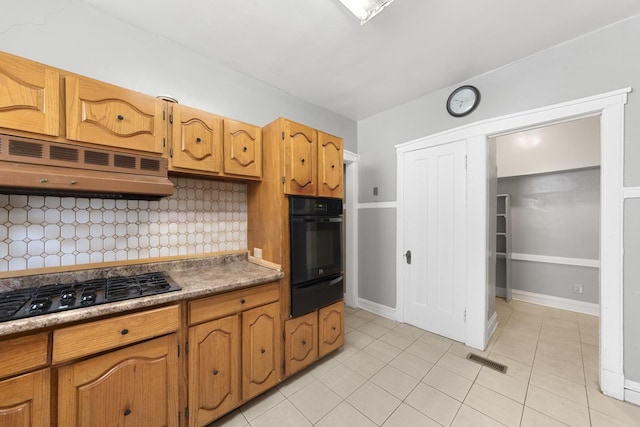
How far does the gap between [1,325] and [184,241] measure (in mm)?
1057

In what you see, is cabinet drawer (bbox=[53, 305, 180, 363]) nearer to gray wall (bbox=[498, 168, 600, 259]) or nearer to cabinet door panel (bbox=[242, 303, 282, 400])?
cabinet door panel (bbox=[242, 303, 282, 400])

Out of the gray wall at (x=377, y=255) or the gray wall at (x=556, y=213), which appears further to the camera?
the gray wall at (x=556, y=213)

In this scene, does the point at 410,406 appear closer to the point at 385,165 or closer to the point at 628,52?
the point at 385,165

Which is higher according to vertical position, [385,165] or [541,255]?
[385,165]

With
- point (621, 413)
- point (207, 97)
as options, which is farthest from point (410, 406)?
point (207, 97)

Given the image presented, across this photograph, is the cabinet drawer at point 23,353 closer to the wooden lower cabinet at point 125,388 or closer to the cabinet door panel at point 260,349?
the wooden lower cabinet at point 125,388

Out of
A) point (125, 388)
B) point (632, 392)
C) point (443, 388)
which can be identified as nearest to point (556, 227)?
point (632, 392)

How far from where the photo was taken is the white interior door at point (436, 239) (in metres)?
2.43

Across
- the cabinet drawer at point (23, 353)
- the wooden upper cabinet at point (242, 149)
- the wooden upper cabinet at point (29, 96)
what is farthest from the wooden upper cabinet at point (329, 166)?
the cabinet drawer at point (23, 353)

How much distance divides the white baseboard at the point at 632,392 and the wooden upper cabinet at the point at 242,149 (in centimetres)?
316

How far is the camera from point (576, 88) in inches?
71.7

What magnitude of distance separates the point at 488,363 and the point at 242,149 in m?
2.92

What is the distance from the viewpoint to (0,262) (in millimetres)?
1305

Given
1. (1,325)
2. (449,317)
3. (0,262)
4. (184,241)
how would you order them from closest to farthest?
1. (1,325)
2. (0,262)
3. (184,241)
4. (449,317)
